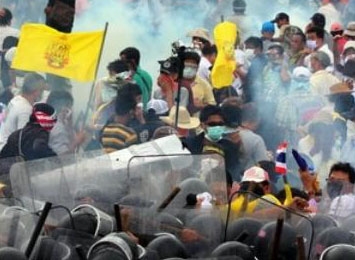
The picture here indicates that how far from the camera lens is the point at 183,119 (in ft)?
49.9

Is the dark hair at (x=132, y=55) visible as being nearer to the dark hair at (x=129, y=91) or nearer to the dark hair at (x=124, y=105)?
the dark hair at (x=129, y=91)

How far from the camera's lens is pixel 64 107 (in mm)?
15750

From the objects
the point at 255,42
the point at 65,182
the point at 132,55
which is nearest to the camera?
A: the point at 65,182

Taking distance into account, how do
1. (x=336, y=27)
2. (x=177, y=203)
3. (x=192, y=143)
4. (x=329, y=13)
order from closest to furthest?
1. (x=177, y=203)
2. (x=192, y=143)
3. (x=336, y=27)
4. (x=329, y=13)

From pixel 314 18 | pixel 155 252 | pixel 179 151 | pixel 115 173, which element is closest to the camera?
pixel 155 252

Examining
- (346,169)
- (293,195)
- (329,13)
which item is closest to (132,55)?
(329,13)

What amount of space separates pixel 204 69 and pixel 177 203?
7256 mm

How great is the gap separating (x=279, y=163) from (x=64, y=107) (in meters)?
4.51

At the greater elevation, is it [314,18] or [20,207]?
[314,18]

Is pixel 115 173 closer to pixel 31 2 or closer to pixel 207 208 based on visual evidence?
pixel 207 208

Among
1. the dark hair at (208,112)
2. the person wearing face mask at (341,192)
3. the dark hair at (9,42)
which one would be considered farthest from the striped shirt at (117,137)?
the dark hair at (9,42)

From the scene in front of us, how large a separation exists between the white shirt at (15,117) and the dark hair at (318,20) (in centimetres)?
492

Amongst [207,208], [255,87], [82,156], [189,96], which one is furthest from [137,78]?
[207,208]

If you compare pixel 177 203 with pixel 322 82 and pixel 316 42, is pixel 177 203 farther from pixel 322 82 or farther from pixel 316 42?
pixel 316 42
